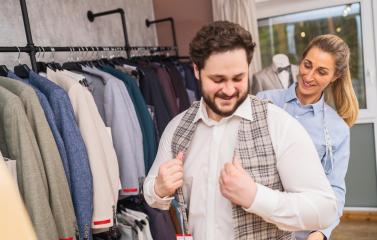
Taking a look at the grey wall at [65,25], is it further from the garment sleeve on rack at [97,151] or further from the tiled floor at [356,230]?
the tiled floor at [356,230]

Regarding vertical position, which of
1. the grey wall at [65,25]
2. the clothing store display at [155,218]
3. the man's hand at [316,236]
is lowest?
the clothing store display at [155,218]

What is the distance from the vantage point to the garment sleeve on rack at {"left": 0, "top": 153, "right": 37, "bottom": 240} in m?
0.23

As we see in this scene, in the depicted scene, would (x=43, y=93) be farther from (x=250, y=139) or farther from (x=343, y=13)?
(x=343, y=13)

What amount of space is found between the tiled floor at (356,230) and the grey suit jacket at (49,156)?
7.44 ft

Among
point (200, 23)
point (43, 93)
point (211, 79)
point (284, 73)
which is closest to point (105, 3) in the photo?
point (200, 23)

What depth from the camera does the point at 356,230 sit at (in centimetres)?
278

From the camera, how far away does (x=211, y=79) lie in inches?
33.8

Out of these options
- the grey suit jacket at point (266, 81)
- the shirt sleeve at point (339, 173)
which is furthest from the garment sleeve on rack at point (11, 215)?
the grey suit jacket at point (266, 81)

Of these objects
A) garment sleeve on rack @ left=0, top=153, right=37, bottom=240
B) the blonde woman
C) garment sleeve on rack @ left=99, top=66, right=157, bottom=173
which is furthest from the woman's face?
garment sleeve on rack @ left=0, top=153, right=37, bottom=240

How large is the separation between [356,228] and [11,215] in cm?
313

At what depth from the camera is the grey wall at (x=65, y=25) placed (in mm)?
1588

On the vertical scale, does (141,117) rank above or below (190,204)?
above

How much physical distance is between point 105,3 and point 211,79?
1769 mm

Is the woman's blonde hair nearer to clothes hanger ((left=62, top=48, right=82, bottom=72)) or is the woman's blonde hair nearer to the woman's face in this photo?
the woman's face
